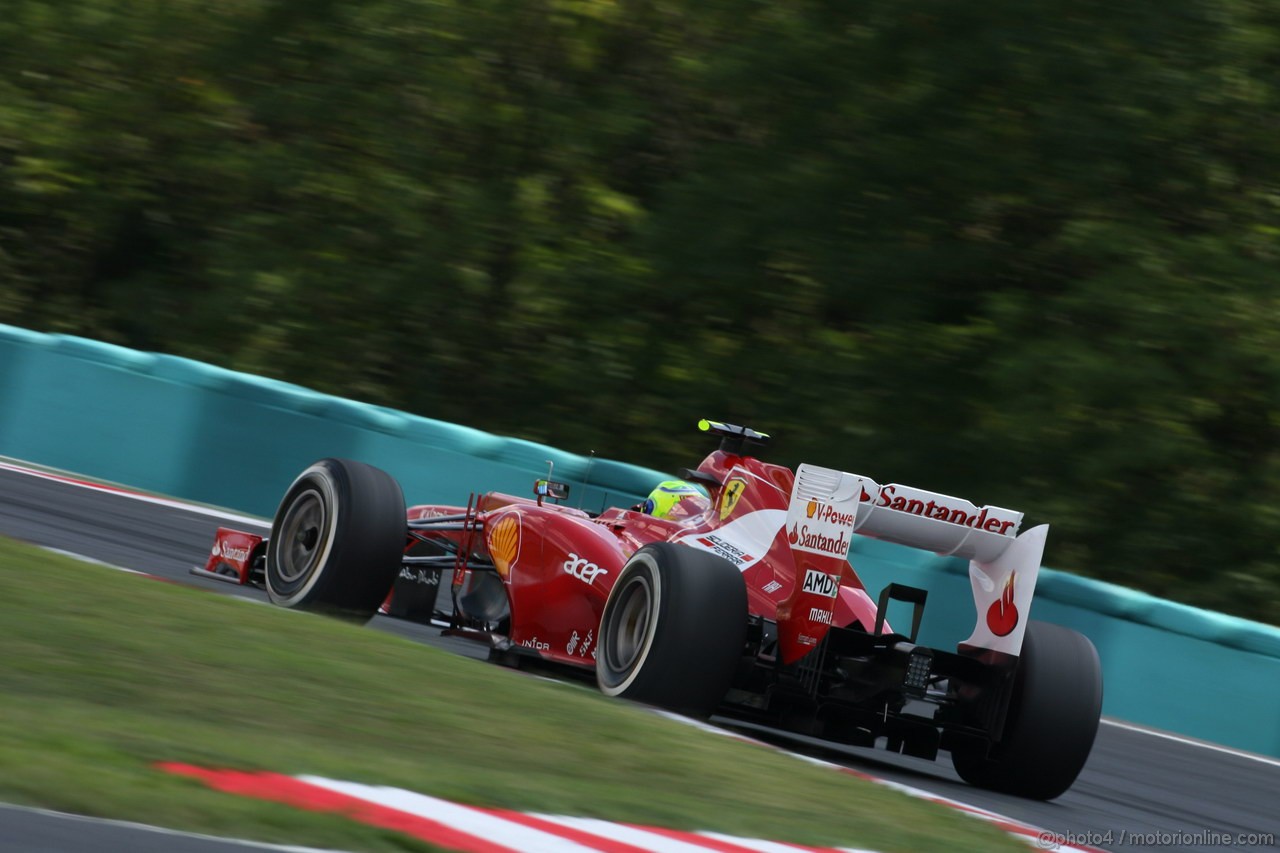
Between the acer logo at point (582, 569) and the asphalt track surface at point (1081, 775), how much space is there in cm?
94

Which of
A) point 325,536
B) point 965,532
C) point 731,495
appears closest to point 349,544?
point 325,536

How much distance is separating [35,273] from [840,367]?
35.9 ft

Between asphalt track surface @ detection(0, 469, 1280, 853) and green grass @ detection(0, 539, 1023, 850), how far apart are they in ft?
3.46

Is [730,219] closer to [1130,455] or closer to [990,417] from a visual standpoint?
[990,417]

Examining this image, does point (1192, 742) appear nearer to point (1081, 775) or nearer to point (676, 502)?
point (1081, 775)

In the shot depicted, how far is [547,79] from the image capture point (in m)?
19.7

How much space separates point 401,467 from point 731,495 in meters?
5.80

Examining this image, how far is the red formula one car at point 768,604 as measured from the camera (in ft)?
22.7

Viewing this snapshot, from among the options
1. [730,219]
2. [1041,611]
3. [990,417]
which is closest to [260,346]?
[730,219]

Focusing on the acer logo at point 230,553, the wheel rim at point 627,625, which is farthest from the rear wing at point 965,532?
the acer logo at point 230,553

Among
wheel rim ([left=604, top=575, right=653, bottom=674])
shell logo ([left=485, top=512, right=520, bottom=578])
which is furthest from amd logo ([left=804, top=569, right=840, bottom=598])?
shell logo ([left=485, top=512, right=520, bottom=578])

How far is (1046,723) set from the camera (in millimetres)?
7203

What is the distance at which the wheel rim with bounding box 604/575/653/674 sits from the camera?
23.4 ft

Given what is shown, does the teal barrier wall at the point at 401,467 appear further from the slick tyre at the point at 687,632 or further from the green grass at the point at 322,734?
the green grass at the point at 322,734
